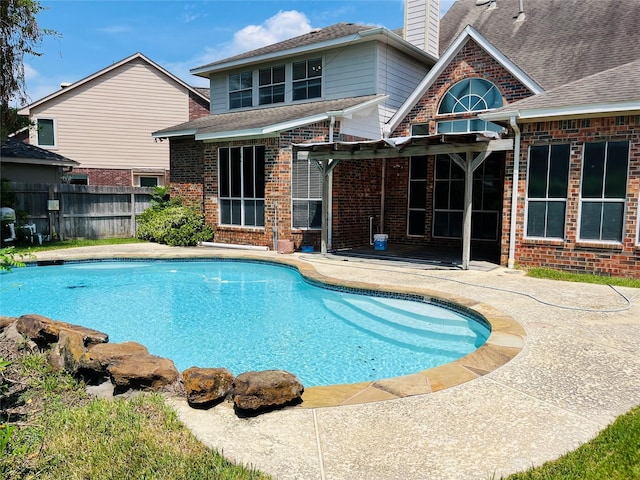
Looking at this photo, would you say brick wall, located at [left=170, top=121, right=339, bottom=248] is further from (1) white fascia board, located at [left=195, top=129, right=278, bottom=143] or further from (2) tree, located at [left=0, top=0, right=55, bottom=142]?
(2) tree, located at [left=0, top=0, right=55, bottom=142]

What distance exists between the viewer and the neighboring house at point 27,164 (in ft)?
53.4

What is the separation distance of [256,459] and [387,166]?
41.8ft

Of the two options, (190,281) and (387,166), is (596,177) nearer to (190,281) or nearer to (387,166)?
(387,166)

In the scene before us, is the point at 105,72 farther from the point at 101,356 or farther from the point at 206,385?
the point at 206,385

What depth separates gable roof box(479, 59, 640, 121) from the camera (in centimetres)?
840

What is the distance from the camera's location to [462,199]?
44.6ft

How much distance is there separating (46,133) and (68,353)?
75.6ft

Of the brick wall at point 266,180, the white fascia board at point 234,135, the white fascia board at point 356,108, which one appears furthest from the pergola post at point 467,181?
the white fascia board at point 234,135

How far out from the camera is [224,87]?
17.5 metres

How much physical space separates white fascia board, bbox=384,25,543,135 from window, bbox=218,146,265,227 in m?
4.18

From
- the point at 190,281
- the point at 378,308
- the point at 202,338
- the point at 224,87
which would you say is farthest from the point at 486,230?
the point at 224,87

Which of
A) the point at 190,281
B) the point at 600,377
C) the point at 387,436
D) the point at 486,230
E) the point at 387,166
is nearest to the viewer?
the point at 387,436

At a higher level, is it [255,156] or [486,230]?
[255,156]

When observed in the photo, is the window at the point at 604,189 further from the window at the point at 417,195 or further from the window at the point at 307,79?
the window at the point at 307,79
